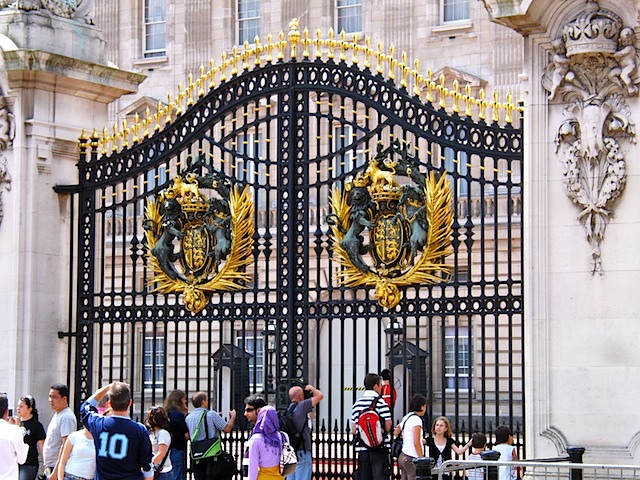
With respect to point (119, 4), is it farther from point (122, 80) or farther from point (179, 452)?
point (179, 452)

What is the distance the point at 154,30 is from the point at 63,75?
73.2 ft

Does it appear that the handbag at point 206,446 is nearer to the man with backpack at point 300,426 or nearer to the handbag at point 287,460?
the man with backpack at point 300,426

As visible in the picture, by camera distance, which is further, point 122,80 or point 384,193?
point 122,80

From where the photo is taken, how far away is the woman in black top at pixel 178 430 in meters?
14.9

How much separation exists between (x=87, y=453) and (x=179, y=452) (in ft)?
10.3

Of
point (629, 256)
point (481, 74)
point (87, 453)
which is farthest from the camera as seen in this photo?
point (481, 74)

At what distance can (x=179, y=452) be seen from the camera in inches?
592

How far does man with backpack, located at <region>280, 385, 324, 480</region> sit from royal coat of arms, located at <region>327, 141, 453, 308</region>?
1205 millimetres

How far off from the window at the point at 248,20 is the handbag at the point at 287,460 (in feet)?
78.9

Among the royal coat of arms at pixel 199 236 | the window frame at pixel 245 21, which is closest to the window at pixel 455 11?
the window frame at pixel 245 21

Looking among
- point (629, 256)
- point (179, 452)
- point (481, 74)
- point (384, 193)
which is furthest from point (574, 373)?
point (481, 74)

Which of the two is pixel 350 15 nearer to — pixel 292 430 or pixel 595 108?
pixel 292 430

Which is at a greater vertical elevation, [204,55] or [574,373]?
[204,55]

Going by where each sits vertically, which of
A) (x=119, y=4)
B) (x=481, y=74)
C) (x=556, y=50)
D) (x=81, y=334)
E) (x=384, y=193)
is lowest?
(x=81, y=334)
